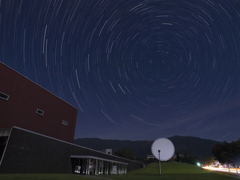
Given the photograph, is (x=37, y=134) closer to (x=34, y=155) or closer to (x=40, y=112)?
(x=34, y=155)

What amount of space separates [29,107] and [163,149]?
15.7 meters

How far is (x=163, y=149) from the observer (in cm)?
2280

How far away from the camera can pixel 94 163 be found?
23.8m

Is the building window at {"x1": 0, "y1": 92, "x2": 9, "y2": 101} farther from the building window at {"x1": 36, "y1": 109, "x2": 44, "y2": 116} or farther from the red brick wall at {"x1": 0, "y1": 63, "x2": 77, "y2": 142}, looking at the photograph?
the building window at {"x1": 36, "y1": 109, "x2": 44, "y2": 116}

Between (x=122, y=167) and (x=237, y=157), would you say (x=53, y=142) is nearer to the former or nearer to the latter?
(x=122, y=167)

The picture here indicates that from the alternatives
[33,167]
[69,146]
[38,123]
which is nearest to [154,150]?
[69,146]

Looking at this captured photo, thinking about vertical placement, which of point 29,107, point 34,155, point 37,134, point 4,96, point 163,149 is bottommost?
point 34,155

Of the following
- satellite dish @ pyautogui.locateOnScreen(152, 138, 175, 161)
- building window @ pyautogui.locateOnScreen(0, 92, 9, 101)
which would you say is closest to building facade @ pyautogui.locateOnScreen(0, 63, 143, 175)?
building window @ pyautogui.locateOnScreen(0, 92, 9, 101)

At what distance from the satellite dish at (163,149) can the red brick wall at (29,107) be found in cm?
1380

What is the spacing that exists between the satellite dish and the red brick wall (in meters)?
13.8

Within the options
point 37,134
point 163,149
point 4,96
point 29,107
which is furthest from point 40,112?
point 163,149

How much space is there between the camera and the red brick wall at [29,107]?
21141 mm

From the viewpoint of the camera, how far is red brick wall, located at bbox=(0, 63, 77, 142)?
2114 centimetres

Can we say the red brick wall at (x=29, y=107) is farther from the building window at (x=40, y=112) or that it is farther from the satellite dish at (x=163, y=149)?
the satellite dish at (x=163, y=149)
